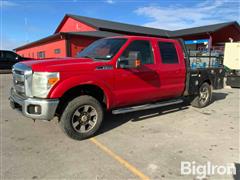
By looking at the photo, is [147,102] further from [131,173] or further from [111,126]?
[131,173]

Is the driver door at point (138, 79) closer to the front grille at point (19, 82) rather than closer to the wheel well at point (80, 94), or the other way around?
the wheel well at point (80, 94)

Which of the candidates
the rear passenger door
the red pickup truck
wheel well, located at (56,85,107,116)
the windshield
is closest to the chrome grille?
the red pickup truck

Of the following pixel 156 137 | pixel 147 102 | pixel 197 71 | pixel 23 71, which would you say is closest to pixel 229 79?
pixel 197 71

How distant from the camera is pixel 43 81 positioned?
12.5ft

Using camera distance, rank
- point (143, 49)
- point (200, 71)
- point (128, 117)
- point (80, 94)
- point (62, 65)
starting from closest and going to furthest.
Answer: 1. point (62, 65)
2. point (80, 94)
3. point (143, 49)
4. point (128, 117)
5. point (200, 71)

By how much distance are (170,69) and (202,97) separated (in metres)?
2.10

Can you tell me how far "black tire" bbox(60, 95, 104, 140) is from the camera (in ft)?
13.5

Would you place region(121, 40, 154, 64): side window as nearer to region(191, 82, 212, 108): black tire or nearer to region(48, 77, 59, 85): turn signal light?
region(48, 77, 59, 85): turn signal light

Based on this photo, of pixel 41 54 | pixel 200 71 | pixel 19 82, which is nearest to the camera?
pixel 19 82

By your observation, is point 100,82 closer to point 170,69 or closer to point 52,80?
point 52,80

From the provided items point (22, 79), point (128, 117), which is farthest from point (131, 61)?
point (22, 79)

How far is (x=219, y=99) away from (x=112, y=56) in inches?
223

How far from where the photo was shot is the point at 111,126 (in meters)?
5.17

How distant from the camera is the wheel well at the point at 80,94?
4.23m
